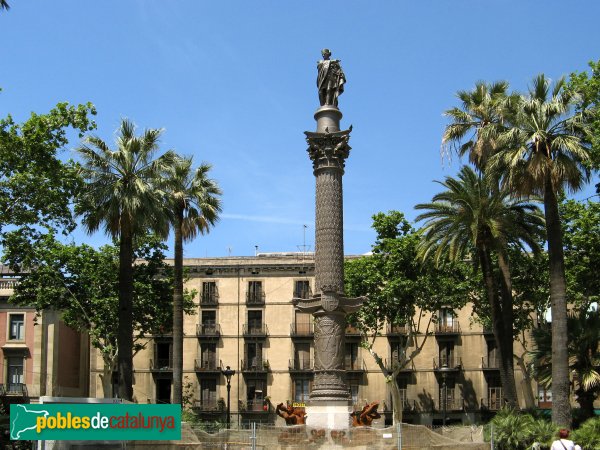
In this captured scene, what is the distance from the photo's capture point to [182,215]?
137 feet

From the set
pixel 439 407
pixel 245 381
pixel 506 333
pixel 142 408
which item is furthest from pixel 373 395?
pixel 142 408

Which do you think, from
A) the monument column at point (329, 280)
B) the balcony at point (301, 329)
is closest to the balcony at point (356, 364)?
the balcony at point (301, 329)

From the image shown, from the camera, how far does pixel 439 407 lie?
62250 mm

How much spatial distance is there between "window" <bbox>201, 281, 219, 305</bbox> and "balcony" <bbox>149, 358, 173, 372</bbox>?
5528 millimetres

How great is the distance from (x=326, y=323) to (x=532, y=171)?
8.96 m

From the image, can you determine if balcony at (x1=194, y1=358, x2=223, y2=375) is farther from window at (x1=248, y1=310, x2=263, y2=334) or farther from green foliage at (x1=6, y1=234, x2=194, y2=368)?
green foliage at (x1=6, y1=234, x2=194, y2=368)

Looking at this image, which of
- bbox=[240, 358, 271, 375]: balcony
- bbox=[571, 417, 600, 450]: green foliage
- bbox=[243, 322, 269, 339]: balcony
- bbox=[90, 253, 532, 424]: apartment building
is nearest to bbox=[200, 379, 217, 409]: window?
bbox=[90, 253, 532, 424]: apartment building

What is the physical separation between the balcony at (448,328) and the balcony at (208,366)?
1697 cm

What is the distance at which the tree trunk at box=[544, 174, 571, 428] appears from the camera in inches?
1047

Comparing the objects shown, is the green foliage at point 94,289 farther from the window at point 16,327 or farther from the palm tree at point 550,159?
the palm tree at point 550,159

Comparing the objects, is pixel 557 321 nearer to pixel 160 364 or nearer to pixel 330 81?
pixel 330 81

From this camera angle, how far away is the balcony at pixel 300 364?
63625 millimetres

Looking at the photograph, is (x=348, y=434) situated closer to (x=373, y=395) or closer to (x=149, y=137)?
(x=149, y=137)

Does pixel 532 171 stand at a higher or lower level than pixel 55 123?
lower
